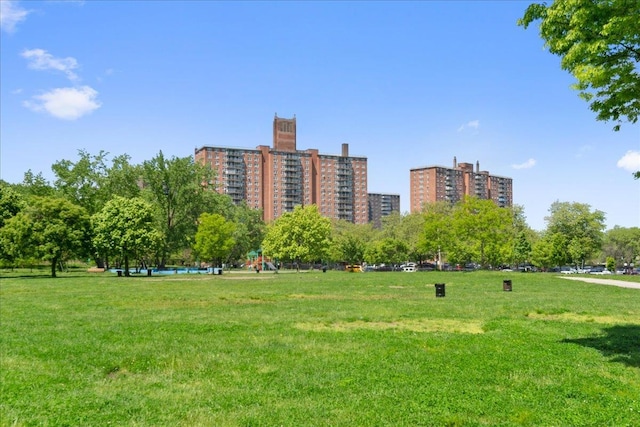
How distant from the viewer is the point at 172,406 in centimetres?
A: 893

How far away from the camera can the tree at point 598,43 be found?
1130 centimetres

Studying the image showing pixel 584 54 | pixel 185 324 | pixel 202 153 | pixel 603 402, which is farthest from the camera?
pixel 202 153

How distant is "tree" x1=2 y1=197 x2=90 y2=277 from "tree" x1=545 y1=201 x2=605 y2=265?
3396 inches

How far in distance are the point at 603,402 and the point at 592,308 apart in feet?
53.1

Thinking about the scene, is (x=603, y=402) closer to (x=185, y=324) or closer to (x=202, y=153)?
(x=185, y=324)

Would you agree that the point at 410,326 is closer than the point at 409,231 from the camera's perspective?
Yes

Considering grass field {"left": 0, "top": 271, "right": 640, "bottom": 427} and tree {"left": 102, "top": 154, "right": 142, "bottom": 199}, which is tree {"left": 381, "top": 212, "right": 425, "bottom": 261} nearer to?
tree {"left": 102, "top": 154, "right": 142, "bottom": 199}

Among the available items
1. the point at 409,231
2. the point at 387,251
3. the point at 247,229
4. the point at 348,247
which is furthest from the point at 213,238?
the point at 409,231

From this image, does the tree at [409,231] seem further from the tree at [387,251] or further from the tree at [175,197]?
the tree at [175,197]

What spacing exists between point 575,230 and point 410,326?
330 feet

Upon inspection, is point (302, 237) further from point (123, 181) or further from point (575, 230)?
point (575, 230)

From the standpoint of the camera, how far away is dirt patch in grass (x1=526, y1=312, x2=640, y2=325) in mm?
19062

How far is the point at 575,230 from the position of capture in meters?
105

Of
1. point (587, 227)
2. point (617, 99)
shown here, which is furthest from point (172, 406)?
point (587, 227)
